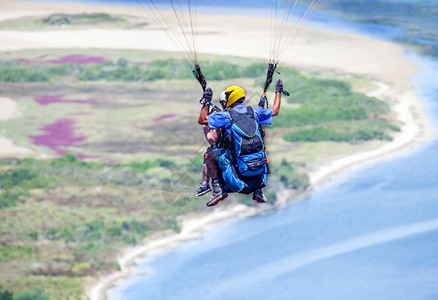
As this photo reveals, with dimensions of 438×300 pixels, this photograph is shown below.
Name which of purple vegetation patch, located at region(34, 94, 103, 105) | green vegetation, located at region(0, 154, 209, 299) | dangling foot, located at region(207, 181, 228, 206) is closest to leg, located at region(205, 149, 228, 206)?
dangling foot, located at region(207, 181, 228, 206)

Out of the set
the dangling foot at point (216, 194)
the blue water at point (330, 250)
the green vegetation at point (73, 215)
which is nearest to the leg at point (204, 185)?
the dangling foot at point (216, 194)

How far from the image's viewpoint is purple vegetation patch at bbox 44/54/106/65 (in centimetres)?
8631

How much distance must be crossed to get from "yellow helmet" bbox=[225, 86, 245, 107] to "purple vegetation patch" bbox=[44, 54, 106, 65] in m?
71.8

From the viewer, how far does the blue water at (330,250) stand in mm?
52688

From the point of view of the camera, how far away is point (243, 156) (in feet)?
52.2

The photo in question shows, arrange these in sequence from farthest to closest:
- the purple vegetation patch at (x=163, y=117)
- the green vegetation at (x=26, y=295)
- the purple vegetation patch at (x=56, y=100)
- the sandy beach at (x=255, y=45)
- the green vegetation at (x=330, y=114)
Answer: the sandy beach at (x=255, y=45), the purple vegetation patch at (x=56, y=100), the purple vegetation patch at (x=163, y=117), the green vegetation at (x=330, y=114), the green vegetation at (x=26, y=295)

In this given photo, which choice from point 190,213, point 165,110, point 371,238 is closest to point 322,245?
point 371,238

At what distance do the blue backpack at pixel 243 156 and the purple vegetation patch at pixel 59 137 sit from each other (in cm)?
4881

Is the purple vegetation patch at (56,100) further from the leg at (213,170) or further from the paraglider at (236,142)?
the paraglider at (236,142)

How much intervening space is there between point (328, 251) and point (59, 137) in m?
21.7

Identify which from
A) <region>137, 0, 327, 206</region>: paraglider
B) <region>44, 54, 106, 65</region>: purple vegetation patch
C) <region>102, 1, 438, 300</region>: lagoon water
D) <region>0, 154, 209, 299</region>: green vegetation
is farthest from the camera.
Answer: <region>44, 54, 106, 65</region>: purple vegetation patch

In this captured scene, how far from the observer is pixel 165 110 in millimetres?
72000

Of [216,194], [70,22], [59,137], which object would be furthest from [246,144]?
[70,22]

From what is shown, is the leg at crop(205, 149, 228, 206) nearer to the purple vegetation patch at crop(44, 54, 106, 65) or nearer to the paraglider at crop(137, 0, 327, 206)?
the paraglider at crop(137, 0, 327, 206)
